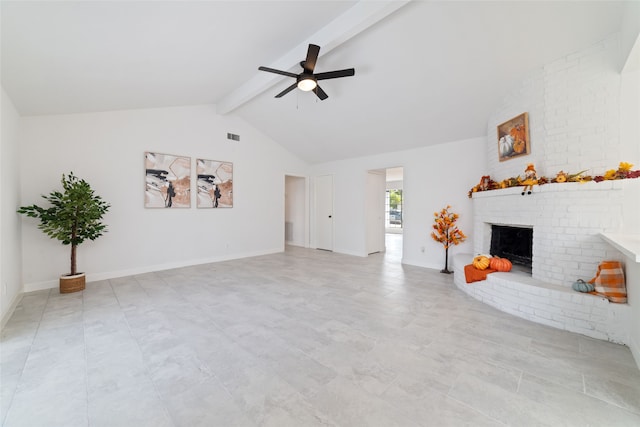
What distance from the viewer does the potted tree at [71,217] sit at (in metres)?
3.51

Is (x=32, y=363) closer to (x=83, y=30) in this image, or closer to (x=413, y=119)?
(x=83, y=30)

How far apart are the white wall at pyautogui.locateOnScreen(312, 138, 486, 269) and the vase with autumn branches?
0.43ft

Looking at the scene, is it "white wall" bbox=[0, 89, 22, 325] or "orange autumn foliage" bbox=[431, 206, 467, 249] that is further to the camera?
"orange autumn foliage" bbox=[431, 206, 467, 249]

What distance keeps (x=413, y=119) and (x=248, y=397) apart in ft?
15.2

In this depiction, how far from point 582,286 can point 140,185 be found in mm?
6484

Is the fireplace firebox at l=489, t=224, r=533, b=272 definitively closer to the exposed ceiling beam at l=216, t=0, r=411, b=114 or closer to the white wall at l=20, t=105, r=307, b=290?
the exposed ceiling beam at l=216, t=0, r=411, b=114

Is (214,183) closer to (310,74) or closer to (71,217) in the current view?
(71,217)

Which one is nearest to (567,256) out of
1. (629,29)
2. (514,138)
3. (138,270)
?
(514,138)

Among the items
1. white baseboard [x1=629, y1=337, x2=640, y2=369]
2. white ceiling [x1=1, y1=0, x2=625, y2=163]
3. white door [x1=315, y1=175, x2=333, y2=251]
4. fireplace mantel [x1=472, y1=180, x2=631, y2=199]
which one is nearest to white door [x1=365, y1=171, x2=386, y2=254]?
white door [x1=315, y1=175, x2=333, y2=251]

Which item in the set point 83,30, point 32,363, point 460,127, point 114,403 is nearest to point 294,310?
point 114,403

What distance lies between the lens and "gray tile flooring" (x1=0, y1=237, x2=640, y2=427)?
1.50 metres

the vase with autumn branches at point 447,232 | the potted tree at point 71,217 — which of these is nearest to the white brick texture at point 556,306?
the vase with autumn branches at point 447,232

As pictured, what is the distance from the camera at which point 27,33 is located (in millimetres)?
2143

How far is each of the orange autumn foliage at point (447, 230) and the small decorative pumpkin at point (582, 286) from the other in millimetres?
2050
